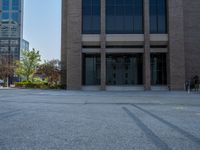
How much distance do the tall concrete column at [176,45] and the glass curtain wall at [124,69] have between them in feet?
15.5

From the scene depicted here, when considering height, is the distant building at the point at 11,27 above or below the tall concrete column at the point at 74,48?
above

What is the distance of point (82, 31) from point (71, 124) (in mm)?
26240

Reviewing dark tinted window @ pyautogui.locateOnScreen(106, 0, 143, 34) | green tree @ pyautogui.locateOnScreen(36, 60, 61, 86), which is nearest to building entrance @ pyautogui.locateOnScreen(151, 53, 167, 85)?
dark tinted window @ pyautogui.locateOnScreen(106, 0, 143, 34)

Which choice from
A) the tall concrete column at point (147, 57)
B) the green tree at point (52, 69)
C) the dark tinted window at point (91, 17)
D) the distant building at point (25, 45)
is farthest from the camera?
the distant building at point (25, 45)

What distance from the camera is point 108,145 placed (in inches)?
207

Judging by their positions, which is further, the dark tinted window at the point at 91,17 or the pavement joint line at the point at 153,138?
the dark tinted window at the point at 91,17

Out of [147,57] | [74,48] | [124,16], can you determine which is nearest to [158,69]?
[147,57]

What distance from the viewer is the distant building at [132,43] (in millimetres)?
31969

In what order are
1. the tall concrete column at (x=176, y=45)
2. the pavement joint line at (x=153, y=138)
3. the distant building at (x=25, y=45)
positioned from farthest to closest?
the distant building at (x=25, y=45) < the tall concrete column at (x=176, y=45) < the pavement joint line at (x=153, y=138)

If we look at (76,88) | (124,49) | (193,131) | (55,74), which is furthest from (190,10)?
(193,131)

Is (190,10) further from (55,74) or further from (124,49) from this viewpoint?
(55,74)

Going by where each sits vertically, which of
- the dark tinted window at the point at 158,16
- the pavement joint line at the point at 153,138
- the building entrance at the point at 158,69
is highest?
the dark tinted window at the point at 158,16

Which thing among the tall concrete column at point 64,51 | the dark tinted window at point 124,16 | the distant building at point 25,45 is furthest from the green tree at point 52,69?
the distant building at point 25,45

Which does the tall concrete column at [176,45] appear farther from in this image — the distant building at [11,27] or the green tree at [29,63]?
the distant building at [11,27]
